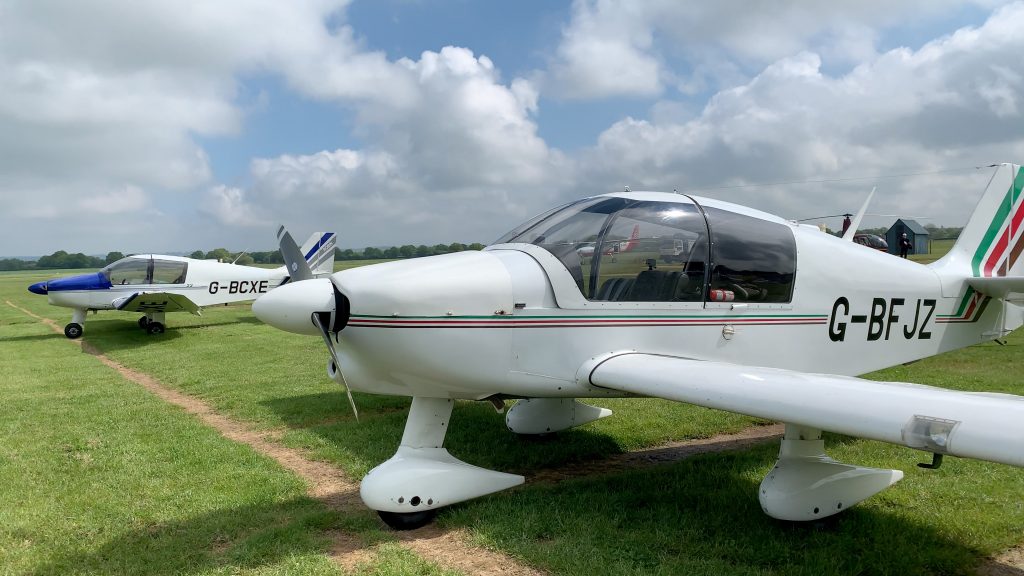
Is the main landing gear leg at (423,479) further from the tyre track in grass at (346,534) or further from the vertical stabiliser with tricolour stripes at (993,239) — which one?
the vertical stabiliser with tricolour stripes at (993,239)

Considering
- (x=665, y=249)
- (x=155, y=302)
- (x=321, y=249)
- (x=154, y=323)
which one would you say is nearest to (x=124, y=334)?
(x=154, y=323)

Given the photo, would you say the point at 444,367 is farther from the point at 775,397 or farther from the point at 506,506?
the point at 775,397

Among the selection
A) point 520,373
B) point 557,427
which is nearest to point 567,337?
point 520,373

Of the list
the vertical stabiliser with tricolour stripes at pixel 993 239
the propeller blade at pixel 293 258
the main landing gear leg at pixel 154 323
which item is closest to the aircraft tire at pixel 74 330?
the main landing gear leg at pixel 154 323

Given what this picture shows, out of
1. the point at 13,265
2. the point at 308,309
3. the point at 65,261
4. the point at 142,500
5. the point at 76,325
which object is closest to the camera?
the point at 308,309

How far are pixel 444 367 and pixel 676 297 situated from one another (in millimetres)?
1758

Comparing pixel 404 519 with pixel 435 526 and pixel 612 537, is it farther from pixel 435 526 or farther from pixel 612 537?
pixel 612 537

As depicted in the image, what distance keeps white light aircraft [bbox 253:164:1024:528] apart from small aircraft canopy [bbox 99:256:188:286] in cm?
1634

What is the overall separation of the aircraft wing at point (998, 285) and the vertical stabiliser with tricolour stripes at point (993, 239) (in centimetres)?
7

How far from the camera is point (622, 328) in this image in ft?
14.1

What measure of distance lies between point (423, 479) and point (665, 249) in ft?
7.76

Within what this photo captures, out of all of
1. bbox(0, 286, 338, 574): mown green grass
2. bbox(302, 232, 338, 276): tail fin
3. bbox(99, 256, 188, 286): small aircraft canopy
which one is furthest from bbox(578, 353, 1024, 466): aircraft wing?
bbox(302, 232, 338, 276): tail fin

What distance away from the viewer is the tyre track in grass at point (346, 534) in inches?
145

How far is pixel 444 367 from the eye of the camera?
400cm
